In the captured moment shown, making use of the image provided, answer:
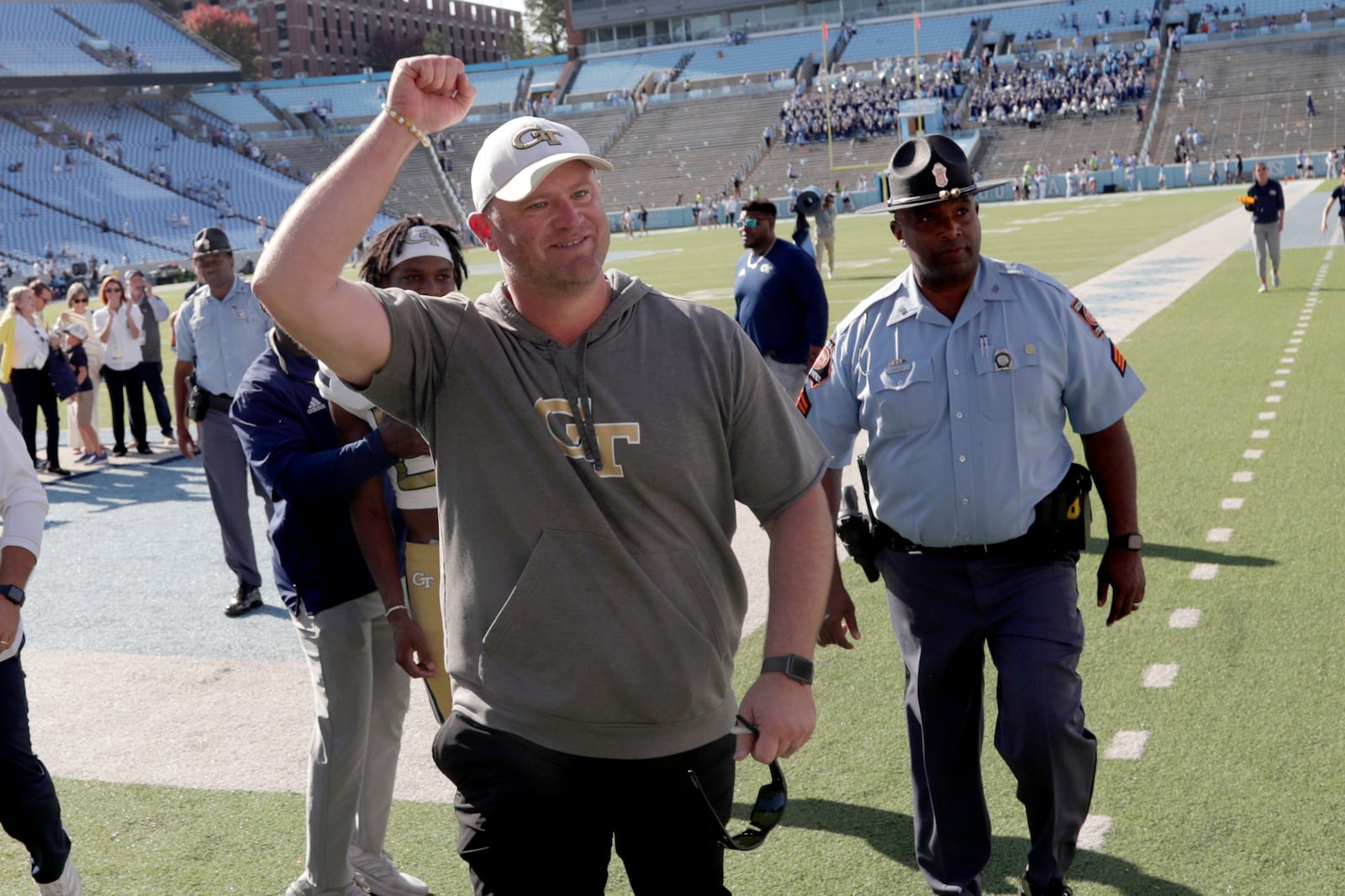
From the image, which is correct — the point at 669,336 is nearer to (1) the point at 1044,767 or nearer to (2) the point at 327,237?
(2) the point at 327,237

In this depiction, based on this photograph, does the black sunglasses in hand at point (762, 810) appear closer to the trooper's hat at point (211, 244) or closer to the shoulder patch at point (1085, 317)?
the shoulder patch at point (1085, 317)

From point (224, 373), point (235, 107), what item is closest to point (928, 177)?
point (224, 373)

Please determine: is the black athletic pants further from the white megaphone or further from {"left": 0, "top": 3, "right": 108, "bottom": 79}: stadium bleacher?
{"left": 0, "top": 3, "right": 108, "bottom": 79}: stadium bleacher

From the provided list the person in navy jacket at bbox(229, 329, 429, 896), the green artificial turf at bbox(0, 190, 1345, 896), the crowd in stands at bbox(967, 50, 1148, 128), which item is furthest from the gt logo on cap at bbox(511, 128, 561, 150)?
the crowd in stands at bbox(967, 50, 1148, 128)

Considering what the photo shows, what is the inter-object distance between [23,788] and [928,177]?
2.89 m

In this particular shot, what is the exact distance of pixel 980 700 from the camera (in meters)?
3.82

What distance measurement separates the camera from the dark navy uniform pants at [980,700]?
3521 mm

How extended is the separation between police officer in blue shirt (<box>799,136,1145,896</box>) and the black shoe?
4.65 metres

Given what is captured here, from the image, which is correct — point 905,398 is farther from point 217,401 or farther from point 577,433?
point 217,401

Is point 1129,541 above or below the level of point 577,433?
below

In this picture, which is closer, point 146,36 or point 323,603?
point 323,603

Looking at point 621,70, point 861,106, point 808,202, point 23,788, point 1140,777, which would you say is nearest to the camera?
point 23,788

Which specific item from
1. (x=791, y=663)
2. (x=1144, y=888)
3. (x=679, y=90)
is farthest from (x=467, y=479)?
(x=679, y=90)

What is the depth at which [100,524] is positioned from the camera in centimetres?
1048
